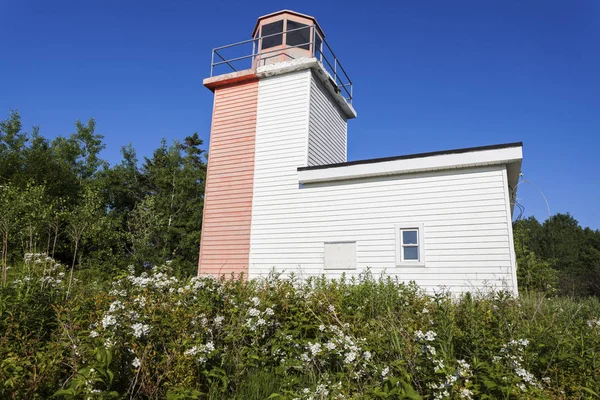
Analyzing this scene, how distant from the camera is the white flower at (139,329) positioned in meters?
2.96

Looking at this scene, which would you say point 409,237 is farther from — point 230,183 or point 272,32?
point 272,32

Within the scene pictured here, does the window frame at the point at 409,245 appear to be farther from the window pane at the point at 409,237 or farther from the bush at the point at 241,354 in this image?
the bush at the point at 241,354

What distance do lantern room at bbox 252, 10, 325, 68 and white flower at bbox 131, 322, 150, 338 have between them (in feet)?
41.2

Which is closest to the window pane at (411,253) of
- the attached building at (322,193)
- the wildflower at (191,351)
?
the attached building at (322,193)

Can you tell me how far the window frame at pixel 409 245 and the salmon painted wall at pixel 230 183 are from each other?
4.83 meters

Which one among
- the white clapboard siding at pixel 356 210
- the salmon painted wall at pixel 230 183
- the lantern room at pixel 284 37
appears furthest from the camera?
the lantern room at pixel 284 37

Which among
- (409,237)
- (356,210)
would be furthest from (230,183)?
(409,237)

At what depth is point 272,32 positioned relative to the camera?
1455cm

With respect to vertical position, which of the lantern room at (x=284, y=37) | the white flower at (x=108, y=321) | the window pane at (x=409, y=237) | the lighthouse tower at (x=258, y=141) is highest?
the lantern room at (x=284, y=37)

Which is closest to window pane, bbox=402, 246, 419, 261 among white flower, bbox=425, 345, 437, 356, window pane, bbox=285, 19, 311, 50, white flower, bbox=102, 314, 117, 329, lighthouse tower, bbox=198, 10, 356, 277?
lighthouse tower, bbox=198, 10, 356, 277

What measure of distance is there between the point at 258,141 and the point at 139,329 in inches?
392

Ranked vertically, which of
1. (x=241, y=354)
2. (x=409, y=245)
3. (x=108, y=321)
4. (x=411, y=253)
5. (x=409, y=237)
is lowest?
(x=241, y=354)

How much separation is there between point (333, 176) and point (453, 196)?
11.3ft

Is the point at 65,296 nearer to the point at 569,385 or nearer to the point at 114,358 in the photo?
the point at 114,358
